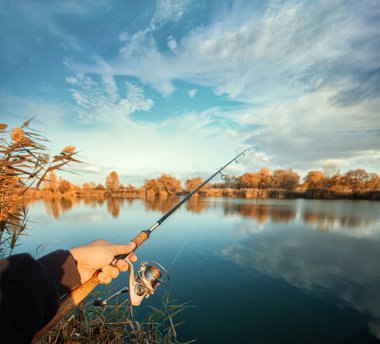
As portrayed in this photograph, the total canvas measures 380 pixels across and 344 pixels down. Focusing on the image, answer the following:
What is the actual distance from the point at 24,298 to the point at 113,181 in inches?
2501

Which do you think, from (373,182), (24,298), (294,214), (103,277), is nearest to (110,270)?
(103,277)

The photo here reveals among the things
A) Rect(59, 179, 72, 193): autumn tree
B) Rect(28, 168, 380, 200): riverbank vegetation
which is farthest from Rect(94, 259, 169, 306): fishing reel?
Rect(59, 179, 72, 193): autumn tree

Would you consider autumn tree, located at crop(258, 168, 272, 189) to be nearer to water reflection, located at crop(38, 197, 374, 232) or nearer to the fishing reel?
water reflection, located at crop(38, 197, 374, 232)

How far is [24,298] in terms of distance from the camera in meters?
0.78

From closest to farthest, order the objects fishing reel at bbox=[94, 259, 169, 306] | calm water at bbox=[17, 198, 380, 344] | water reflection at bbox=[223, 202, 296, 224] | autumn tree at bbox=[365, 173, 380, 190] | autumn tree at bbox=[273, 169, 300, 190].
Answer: fishing reel at bbox=[94, 259, 169, 306] < calm water at bbox=[17, 198, 380, 344] < water reflection at bbox=[223, 202, 296, 224] < autumn tree at bbox=[365, 173, 380, 190] < autumn tree at bbox=[273, 169, 300, 190]

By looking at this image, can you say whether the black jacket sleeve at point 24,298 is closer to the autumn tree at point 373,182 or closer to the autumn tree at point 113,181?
the autumn tree at point 373,182

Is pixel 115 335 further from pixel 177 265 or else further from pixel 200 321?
pixel 177 265

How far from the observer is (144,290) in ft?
5.60

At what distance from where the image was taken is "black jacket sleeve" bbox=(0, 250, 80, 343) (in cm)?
73

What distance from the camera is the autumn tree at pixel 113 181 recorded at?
59.5m

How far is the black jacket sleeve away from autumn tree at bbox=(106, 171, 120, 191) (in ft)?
204

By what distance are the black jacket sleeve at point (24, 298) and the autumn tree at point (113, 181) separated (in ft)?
204

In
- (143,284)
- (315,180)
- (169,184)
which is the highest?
(315,180)

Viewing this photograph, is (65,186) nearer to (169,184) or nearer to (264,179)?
(169,184)
